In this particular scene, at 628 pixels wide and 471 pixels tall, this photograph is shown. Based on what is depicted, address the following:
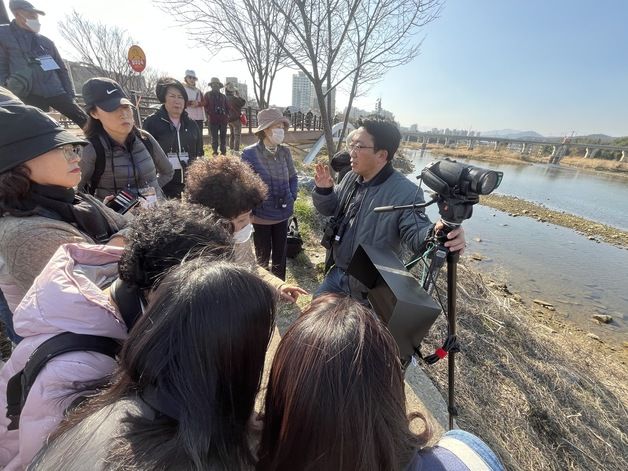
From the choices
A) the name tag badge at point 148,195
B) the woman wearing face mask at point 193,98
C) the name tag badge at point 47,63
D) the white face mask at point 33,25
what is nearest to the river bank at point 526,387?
the name tag badge at point 148,195

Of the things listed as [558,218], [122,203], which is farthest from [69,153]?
[558,218]

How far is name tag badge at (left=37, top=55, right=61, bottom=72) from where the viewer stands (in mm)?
3340

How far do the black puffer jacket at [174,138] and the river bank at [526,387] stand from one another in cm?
183

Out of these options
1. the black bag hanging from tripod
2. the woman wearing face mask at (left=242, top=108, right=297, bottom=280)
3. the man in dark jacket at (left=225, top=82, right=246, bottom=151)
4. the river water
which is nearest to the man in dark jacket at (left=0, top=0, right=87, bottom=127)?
the woman wearing face mask at (left=242, top=108, right=297, bottom=280)

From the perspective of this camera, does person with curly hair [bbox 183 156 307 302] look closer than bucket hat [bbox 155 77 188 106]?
Yes

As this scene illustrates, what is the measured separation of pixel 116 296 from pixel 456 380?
2.82 metres

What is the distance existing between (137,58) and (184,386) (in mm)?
7418

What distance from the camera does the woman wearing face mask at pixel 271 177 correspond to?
306 centimetres

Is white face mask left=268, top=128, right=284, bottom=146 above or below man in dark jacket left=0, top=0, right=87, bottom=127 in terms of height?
below

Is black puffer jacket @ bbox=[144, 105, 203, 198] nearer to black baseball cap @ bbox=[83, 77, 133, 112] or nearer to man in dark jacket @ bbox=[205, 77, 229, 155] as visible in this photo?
black baseball cap @ bbox=[83, 77, 133, 112]

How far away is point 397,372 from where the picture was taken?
0.76m

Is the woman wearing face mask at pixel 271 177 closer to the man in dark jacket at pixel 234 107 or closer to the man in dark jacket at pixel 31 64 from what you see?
the man in dark jacket at pixel 31 64

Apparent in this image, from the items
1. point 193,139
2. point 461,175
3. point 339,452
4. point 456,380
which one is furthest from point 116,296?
point 193,139

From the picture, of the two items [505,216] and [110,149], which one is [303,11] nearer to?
[110,149]
